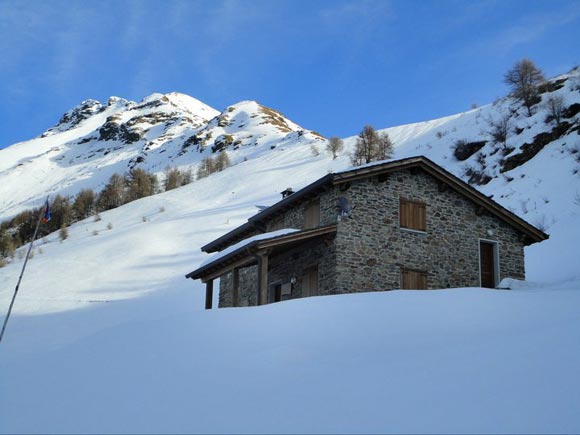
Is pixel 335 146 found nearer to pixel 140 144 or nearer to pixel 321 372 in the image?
pixel 321 372

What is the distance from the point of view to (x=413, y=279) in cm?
1805

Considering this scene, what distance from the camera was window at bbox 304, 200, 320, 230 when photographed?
60.4 feet

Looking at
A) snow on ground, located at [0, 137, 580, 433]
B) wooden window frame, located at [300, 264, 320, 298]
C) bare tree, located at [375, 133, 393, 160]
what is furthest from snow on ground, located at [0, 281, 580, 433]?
bare tree, located at [375, 133, 393, 160]

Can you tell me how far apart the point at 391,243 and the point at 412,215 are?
4.14 feet

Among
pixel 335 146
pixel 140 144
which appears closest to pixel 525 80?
pixel 335 146

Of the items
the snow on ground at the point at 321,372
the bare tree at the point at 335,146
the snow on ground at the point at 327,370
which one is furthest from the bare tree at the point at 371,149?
the snow on ground at the point at 321,372

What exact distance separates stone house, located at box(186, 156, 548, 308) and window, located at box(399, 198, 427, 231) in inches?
1.3

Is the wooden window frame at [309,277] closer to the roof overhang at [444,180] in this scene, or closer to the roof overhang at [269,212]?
the roof overhang at [269,212]

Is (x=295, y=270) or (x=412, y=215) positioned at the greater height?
(x=412, y=215)

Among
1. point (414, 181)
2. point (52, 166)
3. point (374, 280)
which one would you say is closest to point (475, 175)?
point (414, 181)

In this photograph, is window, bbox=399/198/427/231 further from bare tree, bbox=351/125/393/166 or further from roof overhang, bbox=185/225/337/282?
bare tree, bbox=351/125/393/166

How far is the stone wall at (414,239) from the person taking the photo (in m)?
17.3

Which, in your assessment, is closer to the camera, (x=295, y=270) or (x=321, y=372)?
(x=321, y=372)

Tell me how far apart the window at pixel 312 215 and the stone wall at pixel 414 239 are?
1.29m
